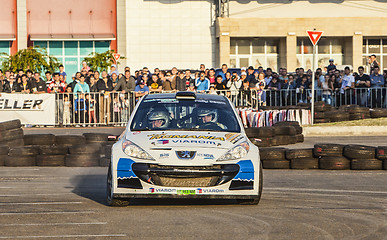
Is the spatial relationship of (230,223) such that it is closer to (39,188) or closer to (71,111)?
(39,188)

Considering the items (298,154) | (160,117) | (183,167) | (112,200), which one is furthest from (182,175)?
(298,154)

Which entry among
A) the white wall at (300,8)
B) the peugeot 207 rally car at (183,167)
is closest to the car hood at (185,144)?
the peugeot 207 rally car at (183,167)

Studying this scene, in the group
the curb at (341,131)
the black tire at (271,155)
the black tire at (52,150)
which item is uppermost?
the curb at (341,131)

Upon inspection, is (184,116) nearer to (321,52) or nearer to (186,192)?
(186,192)

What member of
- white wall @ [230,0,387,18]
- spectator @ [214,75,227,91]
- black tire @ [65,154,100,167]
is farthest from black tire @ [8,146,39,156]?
white wall @ [230,0,387,18]

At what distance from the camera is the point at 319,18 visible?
47438 millimetres

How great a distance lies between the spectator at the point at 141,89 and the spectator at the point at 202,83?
1616 millimetres

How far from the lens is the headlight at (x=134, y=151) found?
913 cm

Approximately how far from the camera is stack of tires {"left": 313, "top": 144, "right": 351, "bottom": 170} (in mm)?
14477

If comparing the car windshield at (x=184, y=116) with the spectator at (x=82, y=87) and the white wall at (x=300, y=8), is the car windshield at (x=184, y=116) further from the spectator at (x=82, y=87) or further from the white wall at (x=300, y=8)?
the white wall at (x=300, y=8)

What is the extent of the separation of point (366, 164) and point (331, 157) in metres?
0.65

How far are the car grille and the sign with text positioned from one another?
53.1 ft

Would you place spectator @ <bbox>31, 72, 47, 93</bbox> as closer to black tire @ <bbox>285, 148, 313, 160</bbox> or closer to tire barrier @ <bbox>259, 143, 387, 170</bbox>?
tire barrier @ <bbox>259, 143, 387, 170</bbox>

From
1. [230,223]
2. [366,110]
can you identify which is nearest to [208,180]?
[230,223]
